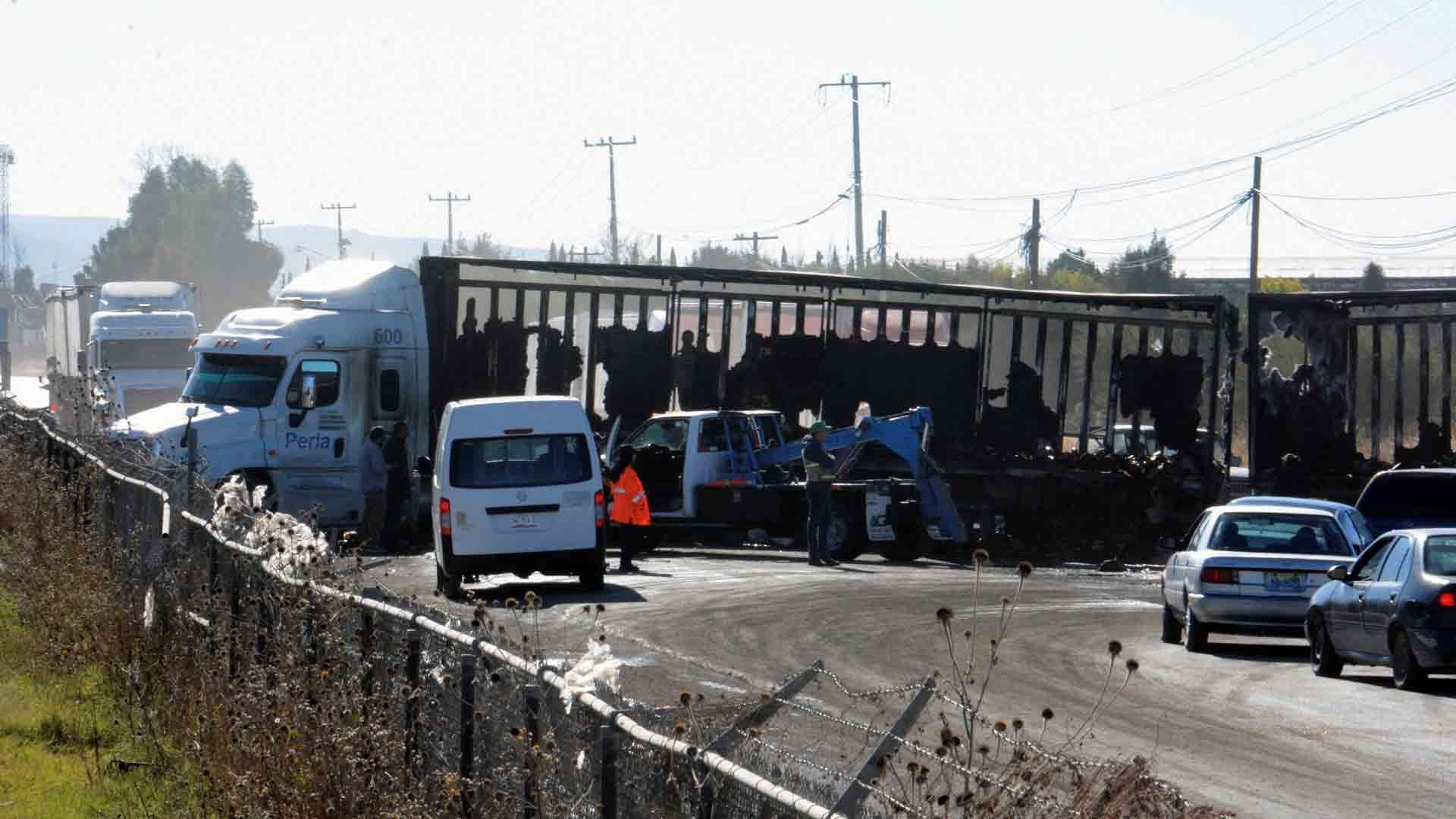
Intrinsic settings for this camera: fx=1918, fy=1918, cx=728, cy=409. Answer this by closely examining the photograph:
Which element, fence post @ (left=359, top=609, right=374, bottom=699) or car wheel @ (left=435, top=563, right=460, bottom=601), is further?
car wheel @ (left=435, top=563, right=460, bottom=601)

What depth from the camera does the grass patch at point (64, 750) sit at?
1026 cm

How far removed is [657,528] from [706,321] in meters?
4.30

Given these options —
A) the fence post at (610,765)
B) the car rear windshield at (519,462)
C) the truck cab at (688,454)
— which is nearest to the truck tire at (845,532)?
the truck cab at (688,454)

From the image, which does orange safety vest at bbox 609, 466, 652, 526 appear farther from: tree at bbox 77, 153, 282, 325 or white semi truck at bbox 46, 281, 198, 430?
tree at bbox 77, 153, 282, 325

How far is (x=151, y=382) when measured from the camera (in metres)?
44.7

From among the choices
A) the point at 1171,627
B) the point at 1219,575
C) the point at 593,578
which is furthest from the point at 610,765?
the point at 593,578

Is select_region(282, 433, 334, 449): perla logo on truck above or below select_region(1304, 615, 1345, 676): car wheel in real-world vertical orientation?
above

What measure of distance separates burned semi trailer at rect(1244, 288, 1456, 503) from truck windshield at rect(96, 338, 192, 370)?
26.2m

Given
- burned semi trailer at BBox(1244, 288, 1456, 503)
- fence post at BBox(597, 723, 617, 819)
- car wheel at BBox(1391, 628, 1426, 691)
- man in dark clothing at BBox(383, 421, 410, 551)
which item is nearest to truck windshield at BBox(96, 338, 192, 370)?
man in dark clothing at BBox(383, 421, 410, 551)

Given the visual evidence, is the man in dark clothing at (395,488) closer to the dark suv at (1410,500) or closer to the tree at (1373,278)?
the dark suv at (1410,500)

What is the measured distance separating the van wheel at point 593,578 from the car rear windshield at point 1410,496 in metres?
9.70

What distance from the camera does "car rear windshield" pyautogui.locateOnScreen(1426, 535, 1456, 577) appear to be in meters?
15.9

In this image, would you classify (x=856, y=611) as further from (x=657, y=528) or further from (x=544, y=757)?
(x=544, y=757)

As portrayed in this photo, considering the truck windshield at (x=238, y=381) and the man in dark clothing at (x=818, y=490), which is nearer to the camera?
the man in dark clothing at (x=818, y=490)
